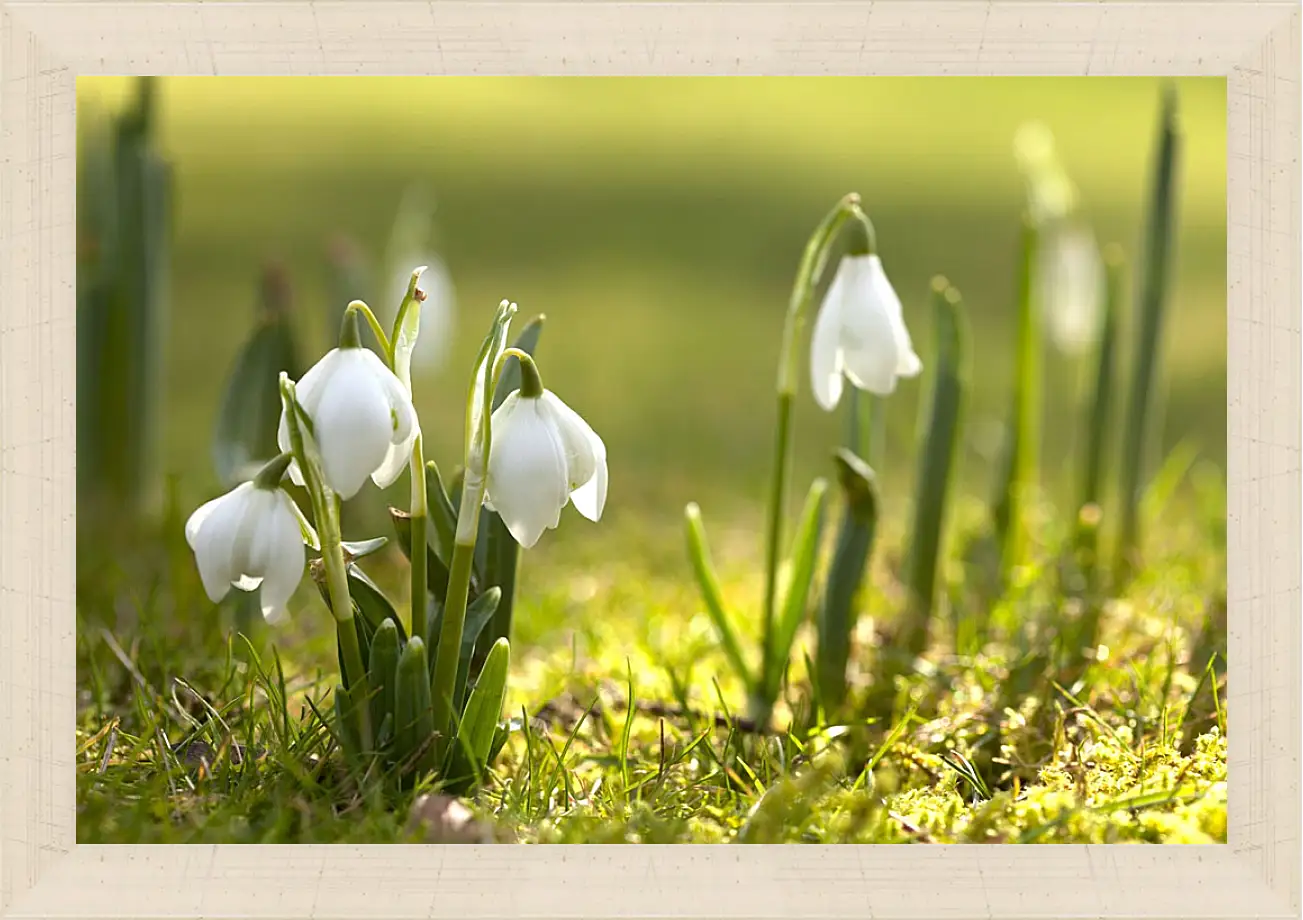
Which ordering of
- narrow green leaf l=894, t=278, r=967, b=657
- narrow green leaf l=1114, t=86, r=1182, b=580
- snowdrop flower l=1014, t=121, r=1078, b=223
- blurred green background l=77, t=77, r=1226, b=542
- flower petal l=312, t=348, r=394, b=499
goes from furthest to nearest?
blurred green background l=77, t=77, r=1226, b=542
snowdrop flower l=1014, t=121, r=1078, b=223
narrow green leaf l=1114, t=86, r=1182, b=580
narrow green leaf l=894, t=278, r=967, b=657
flower petal l=312, t=348, r=394, b=499

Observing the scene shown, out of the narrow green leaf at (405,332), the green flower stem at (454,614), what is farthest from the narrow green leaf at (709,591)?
the narrow green leaf at (405,332)

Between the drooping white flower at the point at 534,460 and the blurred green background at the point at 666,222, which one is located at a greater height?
the blurred green background at the point at 666,222

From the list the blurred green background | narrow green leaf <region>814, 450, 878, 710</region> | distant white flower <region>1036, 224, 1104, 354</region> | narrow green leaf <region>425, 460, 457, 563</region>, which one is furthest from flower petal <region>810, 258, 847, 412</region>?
the blurred green background

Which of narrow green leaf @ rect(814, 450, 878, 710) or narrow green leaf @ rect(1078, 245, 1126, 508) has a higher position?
narrow green leaf @ rect(1078, 245, 1126, 508)

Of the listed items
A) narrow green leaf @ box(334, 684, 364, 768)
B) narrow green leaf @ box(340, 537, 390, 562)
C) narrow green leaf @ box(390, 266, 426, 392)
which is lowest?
Result: narrow green leaf @ box(334, 684, 364, 768)

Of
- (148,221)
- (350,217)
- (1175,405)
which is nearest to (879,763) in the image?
(148,221)

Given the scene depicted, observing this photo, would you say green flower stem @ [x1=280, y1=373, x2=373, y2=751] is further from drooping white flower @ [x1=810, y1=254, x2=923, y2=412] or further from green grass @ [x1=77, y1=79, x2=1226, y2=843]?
drooping white flower @ [x1=810, y1=254, x2=923, y2=412]

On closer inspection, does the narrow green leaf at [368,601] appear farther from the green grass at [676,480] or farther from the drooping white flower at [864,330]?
the drooping white flower at [864,330]

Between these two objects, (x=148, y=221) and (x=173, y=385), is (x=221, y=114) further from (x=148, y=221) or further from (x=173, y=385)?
(x=148, y=221)
